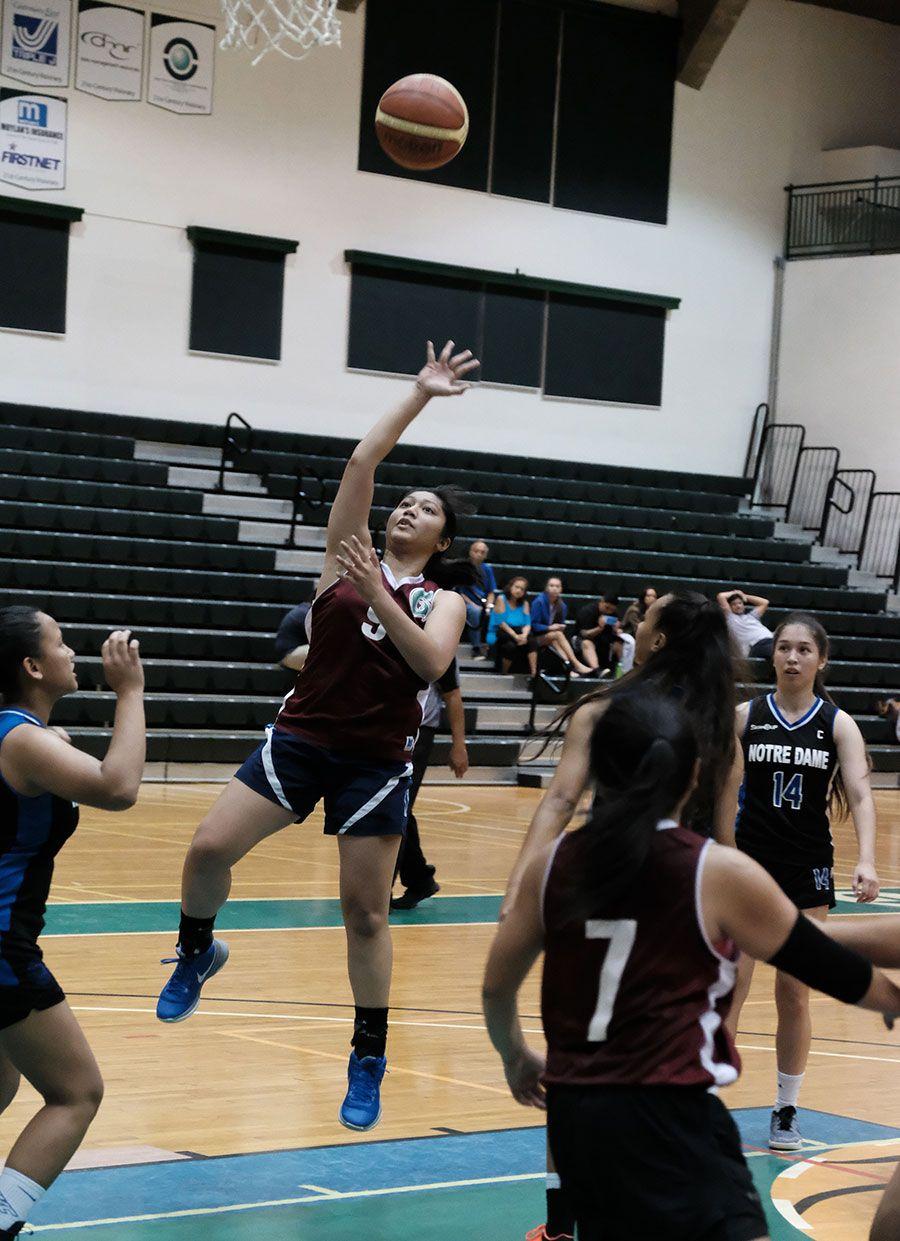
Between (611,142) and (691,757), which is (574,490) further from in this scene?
(691,757)

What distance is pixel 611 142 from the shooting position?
21.8 metres

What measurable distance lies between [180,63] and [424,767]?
1235 centimetres

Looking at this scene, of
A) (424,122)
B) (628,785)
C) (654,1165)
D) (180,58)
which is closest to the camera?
(654,1165)

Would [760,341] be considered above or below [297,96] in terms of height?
below

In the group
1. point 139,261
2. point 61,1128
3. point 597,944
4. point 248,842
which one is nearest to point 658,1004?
point 597,944

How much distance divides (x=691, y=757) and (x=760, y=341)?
21294 mm

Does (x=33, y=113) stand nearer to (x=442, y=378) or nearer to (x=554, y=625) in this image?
(x=554, y=625)

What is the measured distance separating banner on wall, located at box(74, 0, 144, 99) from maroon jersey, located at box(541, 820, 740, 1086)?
57.2ft

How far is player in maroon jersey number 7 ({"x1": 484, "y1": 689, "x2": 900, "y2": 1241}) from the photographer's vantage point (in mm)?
2465

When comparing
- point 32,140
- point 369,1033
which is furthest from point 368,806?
point 32,140

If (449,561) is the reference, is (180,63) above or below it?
above

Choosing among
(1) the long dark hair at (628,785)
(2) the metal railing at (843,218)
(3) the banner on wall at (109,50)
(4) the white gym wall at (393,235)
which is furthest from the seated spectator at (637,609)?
(1) the long dark hair at (628,785)

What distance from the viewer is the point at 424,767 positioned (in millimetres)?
9008

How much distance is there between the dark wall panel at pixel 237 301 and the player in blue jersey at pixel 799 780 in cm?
1474
